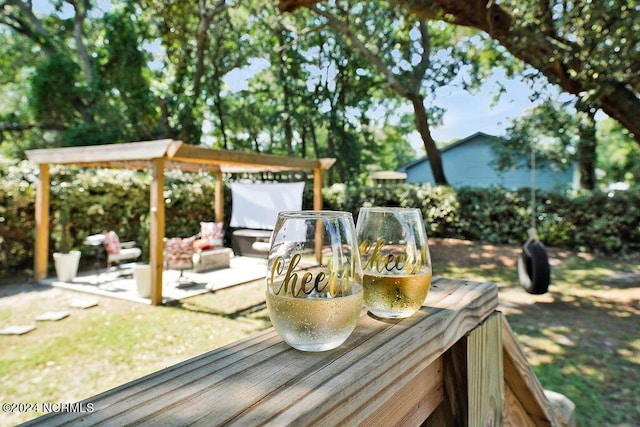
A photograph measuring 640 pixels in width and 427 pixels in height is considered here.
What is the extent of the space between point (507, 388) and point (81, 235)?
7603 mm

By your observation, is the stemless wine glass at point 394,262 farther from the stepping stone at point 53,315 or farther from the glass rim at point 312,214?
the stepping stone at point 53,315

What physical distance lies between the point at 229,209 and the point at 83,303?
5517 mm

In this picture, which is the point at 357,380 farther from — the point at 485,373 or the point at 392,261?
the point at 485,373

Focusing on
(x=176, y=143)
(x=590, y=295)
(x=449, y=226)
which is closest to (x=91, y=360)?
(x=176, y=143)

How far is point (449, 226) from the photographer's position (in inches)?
368

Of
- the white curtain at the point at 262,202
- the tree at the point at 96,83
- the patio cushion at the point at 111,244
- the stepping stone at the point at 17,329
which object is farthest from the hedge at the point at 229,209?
the tree at the point at 96,83

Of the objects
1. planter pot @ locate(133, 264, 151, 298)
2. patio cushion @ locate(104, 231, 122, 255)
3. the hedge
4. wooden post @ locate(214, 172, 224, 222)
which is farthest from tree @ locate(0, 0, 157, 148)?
planter pot @ locate(133, 264, 151, 298)

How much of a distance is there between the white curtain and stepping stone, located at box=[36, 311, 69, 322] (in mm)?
4218

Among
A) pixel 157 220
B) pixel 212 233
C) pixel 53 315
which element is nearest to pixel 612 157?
pixel 212 233

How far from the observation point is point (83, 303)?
15.4 feet

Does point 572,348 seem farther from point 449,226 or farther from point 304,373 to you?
point 449,226

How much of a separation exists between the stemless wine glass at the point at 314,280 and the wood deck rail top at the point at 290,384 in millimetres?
32

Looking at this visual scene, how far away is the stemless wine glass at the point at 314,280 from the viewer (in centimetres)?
52

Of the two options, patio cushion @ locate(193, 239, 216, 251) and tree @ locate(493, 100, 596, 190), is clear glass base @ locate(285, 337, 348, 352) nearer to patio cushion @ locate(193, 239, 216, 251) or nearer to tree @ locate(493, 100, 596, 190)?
patio cushion @ locate(193, 239, 216, 251)
